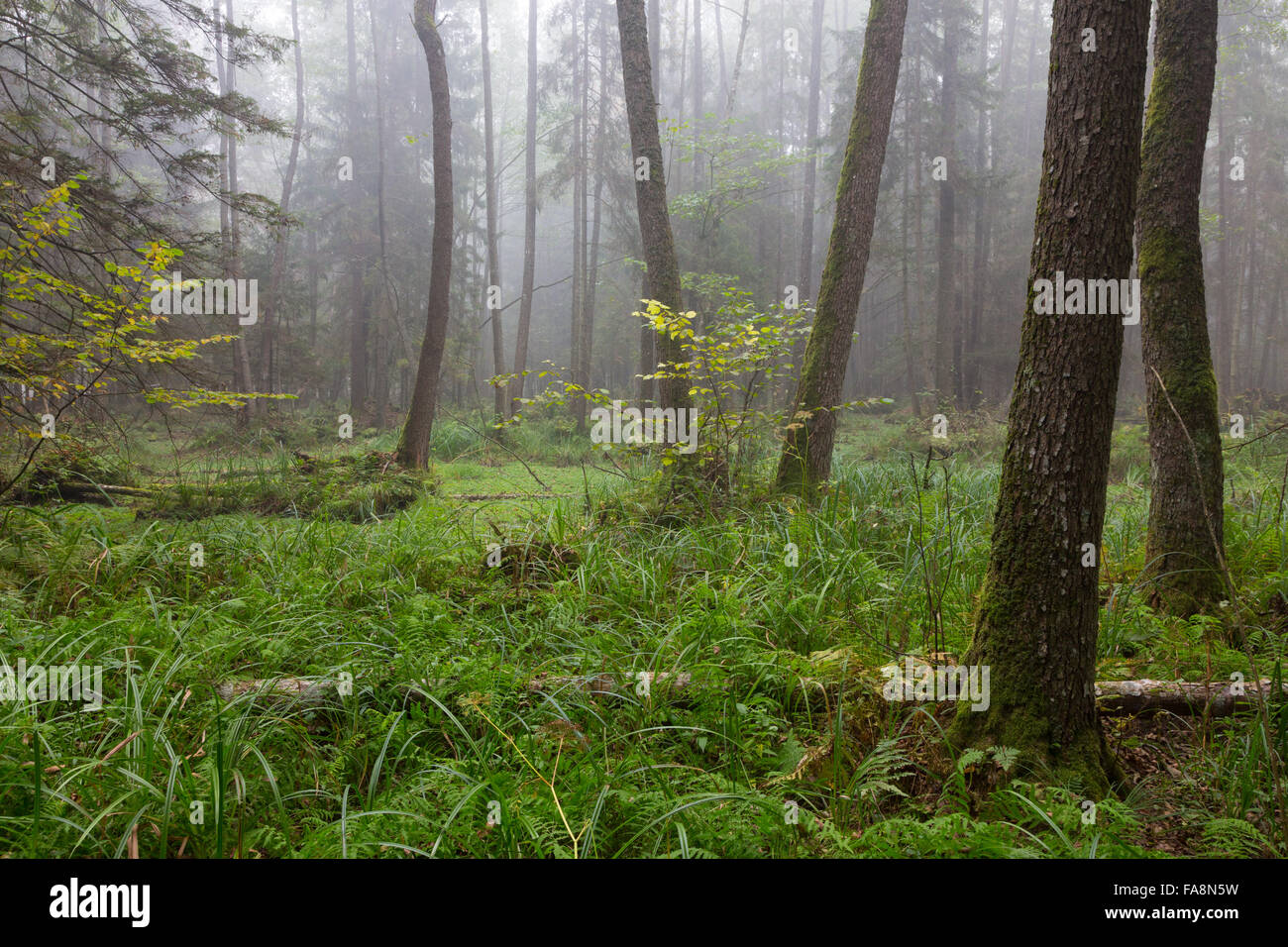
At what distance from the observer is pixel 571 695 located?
Answer: 2.90m

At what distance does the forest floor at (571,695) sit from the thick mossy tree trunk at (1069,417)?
214 mm

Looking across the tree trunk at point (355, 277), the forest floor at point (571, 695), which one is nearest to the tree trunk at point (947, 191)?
the forest floor at point (571, 695)

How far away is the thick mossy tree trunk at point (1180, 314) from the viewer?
3.76 m

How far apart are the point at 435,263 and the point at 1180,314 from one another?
9.58m

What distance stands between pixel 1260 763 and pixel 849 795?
Answer: 5.20ft

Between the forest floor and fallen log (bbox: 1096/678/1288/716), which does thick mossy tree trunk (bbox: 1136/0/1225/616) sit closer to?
the forest floor

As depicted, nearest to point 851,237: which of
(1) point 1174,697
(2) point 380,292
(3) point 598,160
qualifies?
(1) point 1174,697

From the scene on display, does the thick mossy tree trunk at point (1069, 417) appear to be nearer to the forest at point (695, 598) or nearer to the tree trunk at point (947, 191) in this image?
the forest at point (695, 598)

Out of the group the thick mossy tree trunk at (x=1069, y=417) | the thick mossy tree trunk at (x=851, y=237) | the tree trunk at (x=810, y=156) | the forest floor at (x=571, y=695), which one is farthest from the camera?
the tree trunk at (x=810, y=156)

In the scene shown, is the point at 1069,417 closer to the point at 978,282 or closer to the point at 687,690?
the point at 687,690

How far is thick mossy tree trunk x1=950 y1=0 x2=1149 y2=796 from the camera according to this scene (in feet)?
7.59

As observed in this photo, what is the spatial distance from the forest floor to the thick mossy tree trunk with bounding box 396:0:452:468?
4.61 metres
